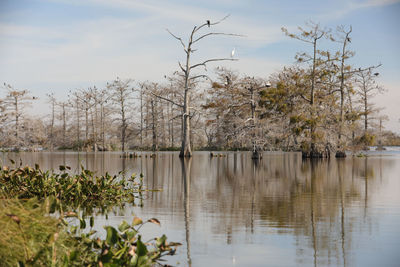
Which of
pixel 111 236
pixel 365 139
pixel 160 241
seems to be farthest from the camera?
pixel 365 139

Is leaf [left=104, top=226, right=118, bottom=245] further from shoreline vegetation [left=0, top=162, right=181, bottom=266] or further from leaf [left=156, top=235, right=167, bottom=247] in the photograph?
leaf [left=156, top=235, right=167, bottom=247]

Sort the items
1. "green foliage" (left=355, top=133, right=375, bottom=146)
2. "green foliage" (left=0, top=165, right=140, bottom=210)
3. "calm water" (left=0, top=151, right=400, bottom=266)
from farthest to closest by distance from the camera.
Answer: "green foliage" (left=355, top=133, right=375, bottom=146)
"green foliage" (left=0, top=165, right=140, bottom=210)
"calm water" (left=0, top=151, right=400, bottom=266)

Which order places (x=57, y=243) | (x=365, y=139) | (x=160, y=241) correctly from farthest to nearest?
(x=365, y=139) → (x=160, y=241) → (x=57, y=243)

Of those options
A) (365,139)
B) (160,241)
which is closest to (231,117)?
(365,139)

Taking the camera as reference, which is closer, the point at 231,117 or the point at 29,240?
the point at 29,240

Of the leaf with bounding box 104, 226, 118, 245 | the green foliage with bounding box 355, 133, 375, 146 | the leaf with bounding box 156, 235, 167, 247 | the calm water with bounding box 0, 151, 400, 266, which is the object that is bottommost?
the calm water with bounding box 0, 151, 400, 266

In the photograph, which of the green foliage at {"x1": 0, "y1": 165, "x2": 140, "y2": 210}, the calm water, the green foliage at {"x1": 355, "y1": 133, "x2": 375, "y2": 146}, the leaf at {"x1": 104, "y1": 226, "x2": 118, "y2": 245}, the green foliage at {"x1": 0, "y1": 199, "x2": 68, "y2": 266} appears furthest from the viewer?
the green foliage at {"x1": 355, "y1": 133, "x2": 375, "y2": 146}

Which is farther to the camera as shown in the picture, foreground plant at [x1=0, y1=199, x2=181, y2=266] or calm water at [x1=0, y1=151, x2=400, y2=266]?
calm water at [x1=0, y1=151, x2=400, y2=266]

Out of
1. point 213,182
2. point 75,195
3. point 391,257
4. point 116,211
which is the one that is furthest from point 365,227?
point 213,182

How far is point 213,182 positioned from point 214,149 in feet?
117

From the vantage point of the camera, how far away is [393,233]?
6.19 m

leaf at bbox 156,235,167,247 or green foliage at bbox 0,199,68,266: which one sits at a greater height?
green foliage at bbox 0,199,68,266

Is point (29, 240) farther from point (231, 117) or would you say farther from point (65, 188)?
point (231, 117)

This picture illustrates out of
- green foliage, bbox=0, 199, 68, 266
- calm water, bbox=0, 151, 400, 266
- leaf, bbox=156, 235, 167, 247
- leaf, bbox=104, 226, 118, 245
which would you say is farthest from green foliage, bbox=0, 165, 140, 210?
green foliage, bbox=0, 199, 68, 266
